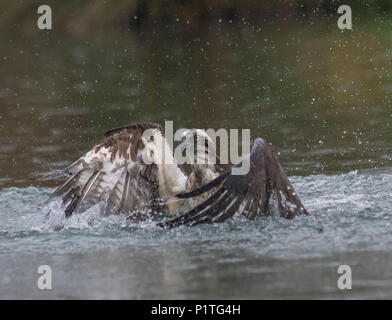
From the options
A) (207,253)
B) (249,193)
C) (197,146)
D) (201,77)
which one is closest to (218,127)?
(197,146)

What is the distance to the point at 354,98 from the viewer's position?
A: 14.4 meters

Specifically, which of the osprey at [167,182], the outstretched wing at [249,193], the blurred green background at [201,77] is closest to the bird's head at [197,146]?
the osprey at [167,182]

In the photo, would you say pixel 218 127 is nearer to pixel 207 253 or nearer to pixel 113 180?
pixel 113 180

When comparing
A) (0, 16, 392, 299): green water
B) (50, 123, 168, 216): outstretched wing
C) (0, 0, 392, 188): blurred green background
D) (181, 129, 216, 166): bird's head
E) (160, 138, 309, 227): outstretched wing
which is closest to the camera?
(0, 16, 392, 299): green water

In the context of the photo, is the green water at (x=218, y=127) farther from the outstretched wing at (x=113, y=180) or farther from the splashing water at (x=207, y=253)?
the outstretched wing at (x=113, y=180)

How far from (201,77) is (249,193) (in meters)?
11.2

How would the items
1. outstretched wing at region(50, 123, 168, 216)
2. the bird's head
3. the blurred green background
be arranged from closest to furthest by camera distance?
A: the bird's head
outstretched wing at region(50, 123, 168, 216)
the blurred green background

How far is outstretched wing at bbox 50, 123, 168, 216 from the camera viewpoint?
7629 mm

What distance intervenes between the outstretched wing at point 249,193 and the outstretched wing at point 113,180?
2.10 ft

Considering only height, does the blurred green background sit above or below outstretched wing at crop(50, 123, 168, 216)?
above

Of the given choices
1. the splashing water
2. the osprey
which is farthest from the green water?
the osprey

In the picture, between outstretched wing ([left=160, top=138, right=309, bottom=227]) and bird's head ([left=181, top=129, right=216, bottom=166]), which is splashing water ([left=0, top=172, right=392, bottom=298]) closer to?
outstretched wing ([left=160, top=138, right=309, bottom=227])

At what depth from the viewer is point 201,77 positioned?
18.1m
